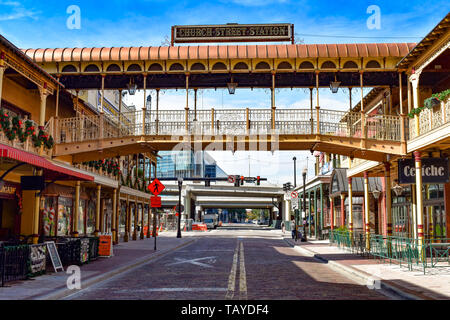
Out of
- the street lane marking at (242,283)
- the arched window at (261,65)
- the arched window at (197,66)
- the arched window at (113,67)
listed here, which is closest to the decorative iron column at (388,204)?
the arched window at (261,65)

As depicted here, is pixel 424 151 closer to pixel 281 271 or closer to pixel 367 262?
pixel 367 262

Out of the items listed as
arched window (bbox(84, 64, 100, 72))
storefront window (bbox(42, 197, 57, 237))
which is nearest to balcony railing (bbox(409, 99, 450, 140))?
arched window (bbox(84, 64, 100, 72))

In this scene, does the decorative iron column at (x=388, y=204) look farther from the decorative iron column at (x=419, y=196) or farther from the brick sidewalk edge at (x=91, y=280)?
the brick sidewalk edge at (x=91, y=280)

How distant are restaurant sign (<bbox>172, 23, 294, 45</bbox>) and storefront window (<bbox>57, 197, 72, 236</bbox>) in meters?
10.5

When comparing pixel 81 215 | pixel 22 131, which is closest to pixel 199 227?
pixel 81 215

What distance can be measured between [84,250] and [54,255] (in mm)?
2590

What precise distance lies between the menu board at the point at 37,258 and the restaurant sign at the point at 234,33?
34.9 ft

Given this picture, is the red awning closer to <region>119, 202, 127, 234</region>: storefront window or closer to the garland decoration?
the garland decoration

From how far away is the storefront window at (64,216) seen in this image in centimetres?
2394

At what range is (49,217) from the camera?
2261cm

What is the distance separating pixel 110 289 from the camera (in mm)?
11711

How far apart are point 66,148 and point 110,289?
9554 millimetres

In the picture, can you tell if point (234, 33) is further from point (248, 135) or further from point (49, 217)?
point (49, 217)
